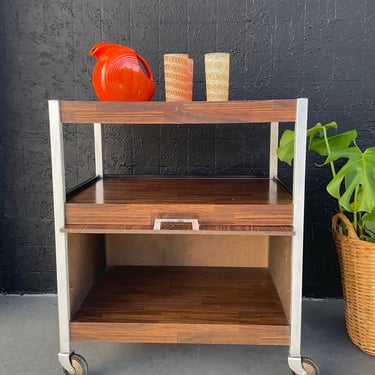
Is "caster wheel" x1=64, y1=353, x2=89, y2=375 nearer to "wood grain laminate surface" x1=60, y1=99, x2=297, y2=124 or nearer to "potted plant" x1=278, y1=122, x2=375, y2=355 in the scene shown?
"wood grain laminate surface" x1=60, y1=99, x2=297, y2=124

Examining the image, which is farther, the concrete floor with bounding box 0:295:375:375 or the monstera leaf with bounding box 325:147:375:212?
the concrete floor with bounding box 0:295:375:375

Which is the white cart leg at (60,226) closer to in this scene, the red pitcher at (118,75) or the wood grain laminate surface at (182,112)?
the wood grain laminate surface at (182,112)

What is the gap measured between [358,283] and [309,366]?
377 mm

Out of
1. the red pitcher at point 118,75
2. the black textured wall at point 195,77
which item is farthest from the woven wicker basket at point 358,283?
the red pitcher at point 118,75

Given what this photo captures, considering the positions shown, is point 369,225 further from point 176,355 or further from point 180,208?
point 176,355

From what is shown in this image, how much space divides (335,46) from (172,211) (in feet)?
4.11

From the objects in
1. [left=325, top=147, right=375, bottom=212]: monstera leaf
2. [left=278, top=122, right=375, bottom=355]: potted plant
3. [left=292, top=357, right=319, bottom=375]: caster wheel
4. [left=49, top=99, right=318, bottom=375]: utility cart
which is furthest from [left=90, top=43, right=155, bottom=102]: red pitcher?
[left=292, top=357, right=319, bottom=375]: caster wheel

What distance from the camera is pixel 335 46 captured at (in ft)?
7.00

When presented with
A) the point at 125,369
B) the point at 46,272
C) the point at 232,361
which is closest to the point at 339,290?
the point at 232,361

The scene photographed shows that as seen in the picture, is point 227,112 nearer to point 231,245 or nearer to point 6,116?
point 231,245

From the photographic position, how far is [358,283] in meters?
1.70

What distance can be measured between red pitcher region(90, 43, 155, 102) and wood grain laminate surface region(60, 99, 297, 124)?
0.57 feet

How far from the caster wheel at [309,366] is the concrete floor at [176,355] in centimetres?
13

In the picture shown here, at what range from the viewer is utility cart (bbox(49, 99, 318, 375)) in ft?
4.67
